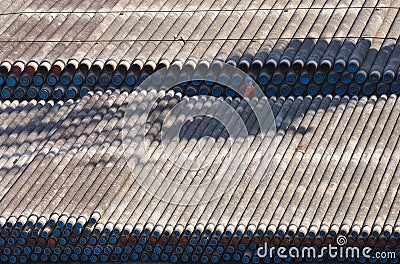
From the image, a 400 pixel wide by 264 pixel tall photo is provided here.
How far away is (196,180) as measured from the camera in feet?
56.6

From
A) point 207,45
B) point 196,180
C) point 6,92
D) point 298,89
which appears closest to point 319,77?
point 298,89

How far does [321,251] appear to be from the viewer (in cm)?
1633

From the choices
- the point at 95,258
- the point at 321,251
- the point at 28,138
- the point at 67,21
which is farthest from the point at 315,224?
the point at 67,21

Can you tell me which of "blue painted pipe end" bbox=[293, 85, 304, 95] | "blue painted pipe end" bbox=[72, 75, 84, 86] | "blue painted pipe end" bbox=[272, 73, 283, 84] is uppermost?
"blue painted pipe end" bbox=[72, 75, 84, 86]

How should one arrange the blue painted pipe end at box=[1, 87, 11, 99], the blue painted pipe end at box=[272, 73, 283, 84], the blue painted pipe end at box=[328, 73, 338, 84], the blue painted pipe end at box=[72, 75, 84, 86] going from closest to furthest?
the blue painted pipe end at box=[328, 73, 338, 84]
the blue painted pipe end at box=[272, 73, 283, 84]
the blue painted pipe end at box=[72, 75, 84, 86]
the blue painted pipe end at box=[1, 87, 11, 99]

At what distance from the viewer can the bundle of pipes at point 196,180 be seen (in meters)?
16.4

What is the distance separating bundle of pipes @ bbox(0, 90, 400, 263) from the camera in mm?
16375

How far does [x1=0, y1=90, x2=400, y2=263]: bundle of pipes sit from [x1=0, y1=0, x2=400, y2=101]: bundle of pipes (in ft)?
1.03

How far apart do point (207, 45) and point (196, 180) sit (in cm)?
281

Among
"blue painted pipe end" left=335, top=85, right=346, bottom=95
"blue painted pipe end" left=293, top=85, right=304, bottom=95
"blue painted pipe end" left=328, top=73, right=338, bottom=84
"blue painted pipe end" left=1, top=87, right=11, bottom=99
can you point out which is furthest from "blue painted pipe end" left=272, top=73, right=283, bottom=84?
"blue painted pipe end" left=1, top=87, right=11, bottom=99

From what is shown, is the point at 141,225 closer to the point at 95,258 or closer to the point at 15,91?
the point at 95,258

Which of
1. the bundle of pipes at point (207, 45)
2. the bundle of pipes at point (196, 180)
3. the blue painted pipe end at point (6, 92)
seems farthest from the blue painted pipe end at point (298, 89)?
the blue painted pipe end at point (6, 92)

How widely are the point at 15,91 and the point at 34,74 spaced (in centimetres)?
52

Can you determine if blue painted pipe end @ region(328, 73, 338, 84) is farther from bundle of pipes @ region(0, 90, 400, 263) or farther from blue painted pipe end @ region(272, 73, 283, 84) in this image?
blue painted pipe end @ region(272, 73, 283, 84)
